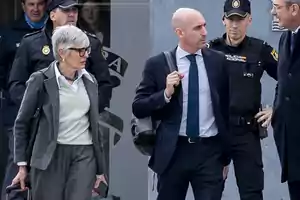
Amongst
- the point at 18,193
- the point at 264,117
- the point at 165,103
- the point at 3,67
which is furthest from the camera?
the point at 3,67

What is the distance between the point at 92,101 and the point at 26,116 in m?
0.51

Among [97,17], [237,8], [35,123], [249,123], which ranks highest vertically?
[237,8]

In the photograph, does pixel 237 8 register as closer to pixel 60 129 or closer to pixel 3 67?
pixel 60 129

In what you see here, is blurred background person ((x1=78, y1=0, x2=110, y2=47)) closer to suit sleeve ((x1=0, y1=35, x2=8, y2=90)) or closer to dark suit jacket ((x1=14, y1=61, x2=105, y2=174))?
suit sleeve ((x1=0, y1=35, x2=8, y2=90))

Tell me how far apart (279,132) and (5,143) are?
4345mm

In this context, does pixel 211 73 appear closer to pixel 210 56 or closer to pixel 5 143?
pixel 210 56

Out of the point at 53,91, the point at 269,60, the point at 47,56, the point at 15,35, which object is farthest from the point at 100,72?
the point at 269,60

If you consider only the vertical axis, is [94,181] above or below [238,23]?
below

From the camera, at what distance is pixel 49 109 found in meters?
6.94

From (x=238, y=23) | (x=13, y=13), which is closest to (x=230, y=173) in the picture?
(x=238, y=23)

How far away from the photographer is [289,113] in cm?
659

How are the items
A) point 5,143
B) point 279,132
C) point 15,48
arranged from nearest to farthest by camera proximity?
point 279,132 < point 15,48 < point 5,143

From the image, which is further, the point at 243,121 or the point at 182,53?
the point at 243,121

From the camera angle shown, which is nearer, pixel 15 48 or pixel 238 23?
pixel 238 23
